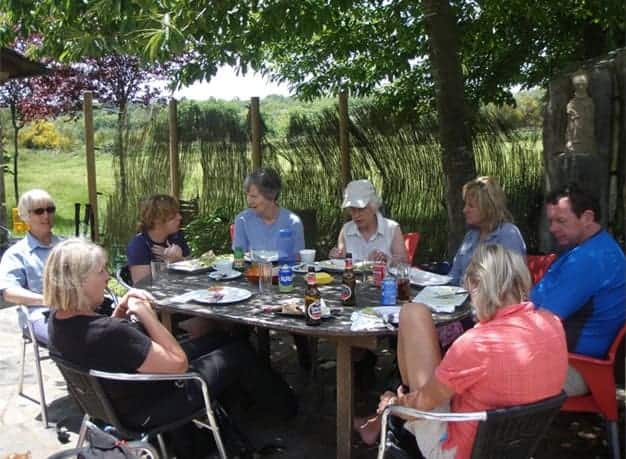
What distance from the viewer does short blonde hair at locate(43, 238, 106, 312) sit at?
8.16ft

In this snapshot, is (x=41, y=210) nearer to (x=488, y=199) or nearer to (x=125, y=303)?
(x=125, y=303)

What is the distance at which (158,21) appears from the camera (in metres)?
4.06

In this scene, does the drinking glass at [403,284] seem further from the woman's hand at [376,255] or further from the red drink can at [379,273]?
the woman's hand at [376,255]

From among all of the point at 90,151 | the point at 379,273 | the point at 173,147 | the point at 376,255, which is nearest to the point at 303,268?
the point at 376,255

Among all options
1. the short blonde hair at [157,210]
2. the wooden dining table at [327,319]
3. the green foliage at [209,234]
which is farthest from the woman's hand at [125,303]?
the green foliage at [209,234]

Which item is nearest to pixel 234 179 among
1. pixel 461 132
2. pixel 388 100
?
pixel 388 100

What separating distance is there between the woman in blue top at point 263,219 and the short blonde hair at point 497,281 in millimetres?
2398

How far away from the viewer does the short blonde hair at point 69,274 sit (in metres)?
2.49

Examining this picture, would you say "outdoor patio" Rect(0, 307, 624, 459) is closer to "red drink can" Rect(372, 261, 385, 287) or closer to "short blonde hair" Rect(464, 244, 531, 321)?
"red drink can" Rect(372, 261, 385, 287)

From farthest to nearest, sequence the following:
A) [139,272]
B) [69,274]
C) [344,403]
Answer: [139,272]
[344,403]
[69,274]

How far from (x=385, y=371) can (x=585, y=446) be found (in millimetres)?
1470

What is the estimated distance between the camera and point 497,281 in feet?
7.14

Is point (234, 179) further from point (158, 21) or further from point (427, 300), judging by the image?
point (427, 300)

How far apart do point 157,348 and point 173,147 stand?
16.5 ft
